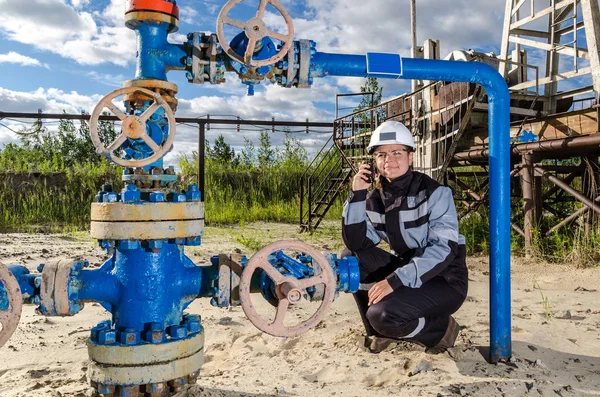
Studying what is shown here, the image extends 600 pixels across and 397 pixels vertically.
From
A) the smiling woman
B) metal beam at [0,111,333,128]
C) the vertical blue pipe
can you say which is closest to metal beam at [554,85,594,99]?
metal beam at [0,111,333,128]

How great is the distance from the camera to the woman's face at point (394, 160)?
9.11 ft

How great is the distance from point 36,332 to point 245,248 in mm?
3932

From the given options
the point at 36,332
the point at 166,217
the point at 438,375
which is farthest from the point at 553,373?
the point at 36,332

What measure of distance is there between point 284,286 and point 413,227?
1.13 meters

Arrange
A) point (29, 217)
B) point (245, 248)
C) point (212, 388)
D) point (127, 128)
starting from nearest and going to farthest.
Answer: point (127, 128) < point (212, 388) < point (245, 248) < point (29, 217)

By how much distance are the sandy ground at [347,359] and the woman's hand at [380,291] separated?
41 cm

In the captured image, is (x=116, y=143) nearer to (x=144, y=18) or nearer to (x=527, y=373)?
(x=144, y=18)

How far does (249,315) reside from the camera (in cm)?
177

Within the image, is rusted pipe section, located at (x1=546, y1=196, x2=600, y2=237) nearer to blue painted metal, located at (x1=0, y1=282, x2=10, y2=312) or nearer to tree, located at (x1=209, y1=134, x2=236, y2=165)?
blue painted metal, located at (x1=0, y1=282, x2=10, y2=312)

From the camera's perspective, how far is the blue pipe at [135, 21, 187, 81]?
77.3 inches

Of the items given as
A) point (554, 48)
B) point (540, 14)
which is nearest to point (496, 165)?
point (554, 48)

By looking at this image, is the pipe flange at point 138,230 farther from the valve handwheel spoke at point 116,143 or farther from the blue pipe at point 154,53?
the blue pipe at point 154,53

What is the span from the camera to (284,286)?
181 centimetres

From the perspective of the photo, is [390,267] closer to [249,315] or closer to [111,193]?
[249,315]
